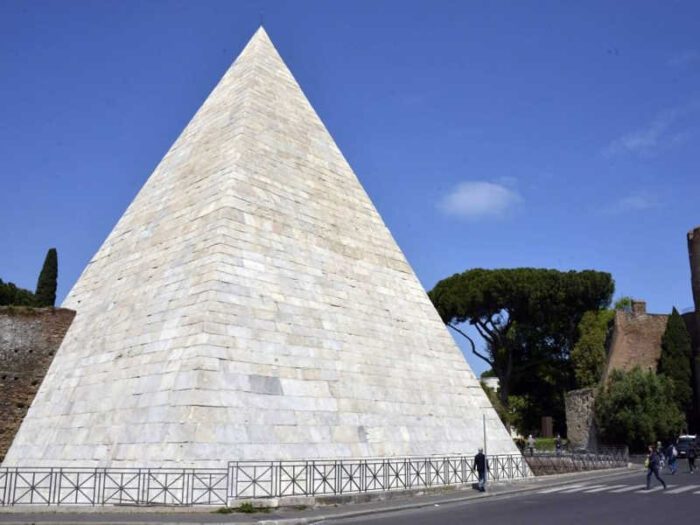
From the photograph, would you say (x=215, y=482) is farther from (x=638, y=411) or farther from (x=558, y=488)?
(x=638, y=411)

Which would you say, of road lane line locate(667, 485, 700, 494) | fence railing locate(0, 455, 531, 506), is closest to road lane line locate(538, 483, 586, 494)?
road lane line locate(667, 485, 700, 494)

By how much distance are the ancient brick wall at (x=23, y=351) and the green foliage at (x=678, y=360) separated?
2654 cm

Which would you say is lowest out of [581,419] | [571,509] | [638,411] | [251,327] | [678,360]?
[571,509]

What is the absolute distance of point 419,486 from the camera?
1221 centimetres

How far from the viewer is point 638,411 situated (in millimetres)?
27359

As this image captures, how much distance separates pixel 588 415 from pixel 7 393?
25404 millimetres

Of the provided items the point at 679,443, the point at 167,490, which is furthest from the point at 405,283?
the point at 679,443

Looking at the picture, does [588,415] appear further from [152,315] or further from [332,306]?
[152,315]

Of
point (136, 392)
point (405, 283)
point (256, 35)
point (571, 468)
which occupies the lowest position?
point (571, 468)

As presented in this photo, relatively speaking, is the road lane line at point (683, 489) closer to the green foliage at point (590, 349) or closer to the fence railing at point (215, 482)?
the fence railing at point (215, 482)

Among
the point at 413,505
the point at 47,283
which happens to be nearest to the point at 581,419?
the point at 413,505

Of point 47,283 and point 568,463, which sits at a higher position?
point 47,283

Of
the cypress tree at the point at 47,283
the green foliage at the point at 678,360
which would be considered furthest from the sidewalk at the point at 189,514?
the green foliage at the point at 678,360

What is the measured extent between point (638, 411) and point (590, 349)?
903 centimetres
